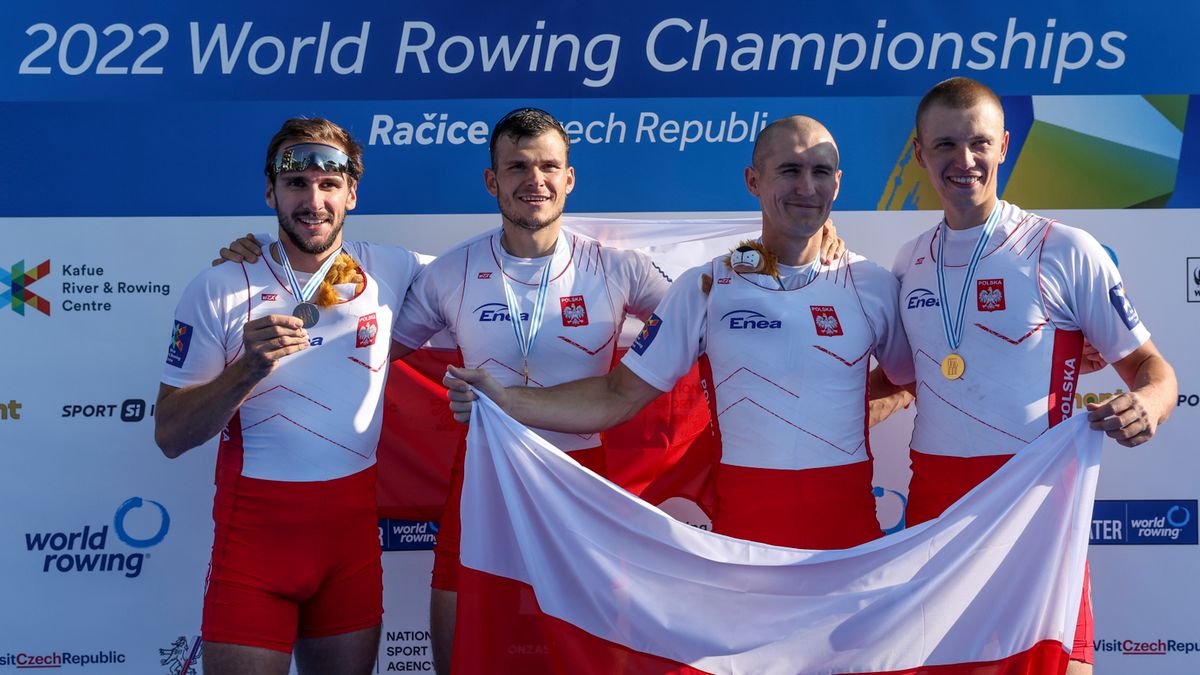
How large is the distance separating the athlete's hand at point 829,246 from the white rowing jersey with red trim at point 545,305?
0.63m

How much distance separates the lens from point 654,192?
4008 mm

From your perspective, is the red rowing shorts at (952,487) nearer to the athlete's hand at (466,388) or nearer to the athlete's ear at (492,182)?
the athlete's hand at (466,388)

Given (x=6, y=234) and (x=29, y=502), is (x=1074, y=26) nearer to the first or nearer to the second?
(x=6, y=234)

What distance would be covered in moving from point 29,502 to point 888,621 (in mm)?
3541

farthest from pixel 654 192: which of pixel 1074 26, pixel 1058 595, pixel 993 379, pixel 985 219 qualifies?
pixel 1058 595

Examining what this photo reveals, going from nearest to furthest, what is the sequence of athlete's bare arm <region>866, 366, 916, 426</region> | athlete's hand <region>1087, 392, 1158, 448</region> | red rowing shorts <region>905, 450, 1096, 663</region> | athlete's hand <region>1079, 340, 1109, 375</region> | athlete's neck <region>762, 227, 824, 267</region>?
athlete's hand <region>1087, 392, 1158, 448</region> < red rowing shorts <region>905, 450, 1096, 663</region> < athlete's neck <region>762, 227, 824, 267</region> < athlete's hand <region>1079, 340, 1109, 375</region> < athlete's bare arm <region>866, 366, 916, 426</region>

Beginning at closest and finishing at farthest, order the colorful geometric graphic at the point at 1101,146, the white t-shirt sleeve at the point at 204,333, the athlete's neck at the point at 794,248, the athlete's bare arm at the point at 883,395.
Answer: the white t-shirt sleeve at the point at 204,333 → the athlete's neck at the point at 794,248 → the athlete's bare arm at the point at 883,395 → the colorful geometric graphic at the point at 1101,146

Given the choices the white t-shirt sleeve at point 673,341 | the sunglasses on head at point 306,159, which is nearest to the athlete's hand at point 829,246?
the white t-shirt sleeve at point 673,341

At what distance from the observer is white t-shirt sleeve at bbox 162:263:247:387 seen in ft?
9.78

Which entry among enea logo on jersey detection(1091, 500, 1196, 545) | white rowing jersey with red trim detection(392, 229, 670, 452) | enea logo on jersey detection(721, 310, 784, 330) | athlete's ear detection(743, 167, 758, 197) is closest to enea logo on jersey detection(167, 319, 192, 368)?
white rowing jersey with red trim detection(392, 229, 670, 452)

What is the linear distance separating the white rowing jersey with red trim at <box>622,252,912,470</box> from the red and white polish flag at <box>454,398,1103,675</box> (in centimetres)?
38

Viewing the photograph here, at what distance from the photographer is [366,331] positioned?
313cm

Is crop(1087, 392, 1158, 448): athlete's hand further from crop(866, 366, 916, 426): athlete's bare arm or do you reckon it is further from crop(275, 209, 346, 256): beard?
crop(275, 209, 346, 256): beard

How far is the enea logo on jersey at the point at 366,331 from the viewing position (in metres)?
3.11
